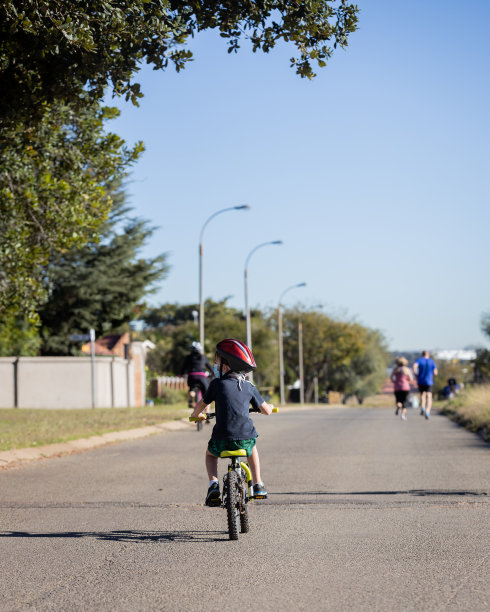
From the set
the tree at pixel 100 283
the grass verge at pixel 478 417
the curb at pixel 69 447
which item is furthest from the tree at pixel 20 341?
the grass verge at pixel 478 417

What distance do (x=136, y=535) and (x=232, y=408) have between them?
1348 millimetres

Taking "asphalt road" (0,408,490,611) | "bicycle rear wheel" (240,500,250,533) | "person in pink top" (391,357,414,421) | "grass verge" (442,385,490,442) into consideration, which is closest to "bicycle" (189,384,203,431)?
"person in pink top" (391,357,414,421)

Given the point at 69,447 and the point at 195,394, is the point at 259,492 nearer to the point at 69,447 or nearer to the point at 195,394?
the point at 69,447

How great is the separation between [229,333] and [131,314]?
30.0m

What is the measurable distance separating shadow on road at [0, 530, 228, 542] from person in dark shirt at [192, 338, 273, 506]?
0.32 metres

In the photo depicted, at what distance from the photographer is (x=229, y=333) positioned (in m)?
70.4

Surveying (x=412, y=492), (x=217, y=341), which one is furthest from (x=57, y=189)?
(x=217, y=341)

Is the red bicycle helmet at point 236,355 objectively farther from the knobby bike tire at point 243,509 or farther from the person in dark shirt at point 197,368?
the person in dark shirt at point 197,368

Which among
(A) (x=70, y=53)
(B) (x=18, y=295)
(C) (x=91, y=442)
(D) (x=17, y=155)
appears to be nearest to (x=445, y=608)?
(A) (x=70, y=53)

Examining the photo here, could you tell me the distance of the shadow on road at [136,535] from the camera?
722cm

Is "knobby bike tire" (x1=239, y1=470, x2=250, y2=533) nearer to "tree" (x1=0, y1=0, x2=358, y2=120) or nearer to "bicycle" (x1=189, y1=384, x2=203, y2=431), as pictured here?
"tree" (x1=0, y1=0, x2=358, y2=120)

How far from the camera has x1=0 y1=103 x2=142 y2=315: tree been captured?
1750cm

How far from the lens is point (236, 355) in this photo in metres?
7.47

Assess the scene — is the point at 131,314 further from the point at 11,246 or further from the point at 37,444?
the point at 37,444
